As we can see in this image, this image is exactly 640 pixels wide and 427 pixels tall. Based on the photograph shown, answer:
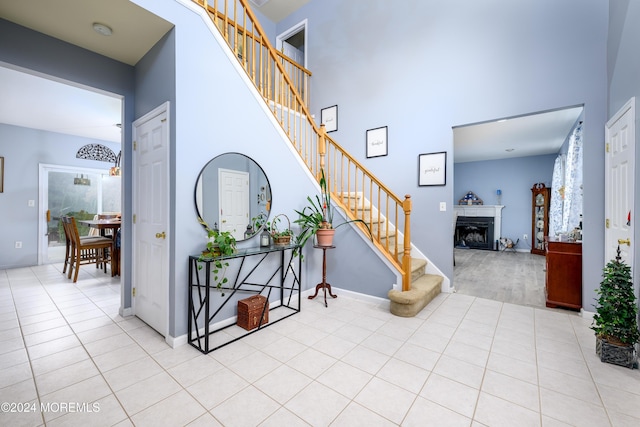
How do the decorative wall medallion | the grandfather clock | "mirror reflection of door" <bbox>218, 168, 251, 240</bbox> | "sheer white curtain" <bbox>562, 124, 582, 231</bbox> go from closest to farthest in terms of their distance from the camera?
1. "mirror reflection of door" <bbox>218, 168, 251, 240</bbox>
2. "sheer white curtain" <bbox>562, 124, 582, 231</bbox>
3. the decorative wall medallion
4. the grandfather clock

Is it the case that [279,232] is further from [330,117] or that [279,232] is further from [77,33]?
[330,117]

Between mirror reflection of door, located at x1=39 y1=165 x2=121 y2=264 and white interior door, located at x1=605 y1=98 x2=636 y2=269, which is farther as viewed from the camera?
mirror reflection of door, located at x1=39 y1=165 x2=121 y2=264

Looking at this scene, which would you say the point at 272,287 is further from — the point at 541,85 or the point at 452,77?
the point at 541,85

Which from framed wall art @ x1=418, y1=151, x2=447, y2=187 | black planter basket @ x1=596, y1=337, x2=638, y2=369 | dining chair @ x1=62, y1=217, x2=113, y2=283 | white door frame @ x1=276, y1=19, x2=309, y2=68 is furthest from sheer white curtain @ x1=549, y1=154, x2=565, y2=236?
dining chair @ x1=62, y1=217, x2=113, y2=283

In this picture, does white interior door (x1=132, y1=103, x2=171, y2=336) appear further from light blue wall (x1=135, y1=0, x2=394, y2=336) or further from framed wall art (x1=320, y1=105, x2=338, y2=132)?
framed wall art (x1=320, y1=105, x2=338, y2=132)

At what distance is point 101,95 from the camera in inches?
159

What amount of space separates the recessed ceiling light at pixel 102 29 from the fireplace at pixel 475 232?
344 inches

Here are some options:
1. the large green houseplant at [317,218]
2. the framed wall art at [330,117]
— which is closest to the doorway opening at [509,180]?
the large green houseplant at [317,218]

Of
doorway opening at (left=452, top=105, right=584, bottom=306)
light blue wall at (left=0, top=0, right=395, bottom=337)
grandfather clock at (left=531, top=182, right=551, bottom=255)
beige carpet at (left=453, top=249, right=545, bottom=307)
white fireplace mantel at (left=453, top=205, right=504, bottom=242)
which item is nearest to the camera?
light blue wall at (left=0, top=0, right=395, bottom=337)

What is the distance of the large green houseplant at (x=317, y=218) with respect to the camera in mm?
3221

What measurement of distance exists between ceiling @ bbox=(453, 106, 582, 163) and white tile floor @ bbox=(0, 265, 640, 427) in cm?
298

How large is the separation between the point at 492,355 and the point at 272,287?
2.15m

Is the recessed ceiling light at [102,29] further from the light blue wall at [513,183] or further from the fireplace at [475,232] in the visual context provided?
the light blue wall at [513,183]

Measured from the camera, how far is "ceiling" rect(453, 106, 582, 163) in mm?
4794
